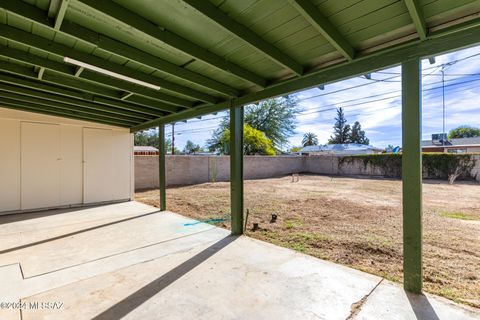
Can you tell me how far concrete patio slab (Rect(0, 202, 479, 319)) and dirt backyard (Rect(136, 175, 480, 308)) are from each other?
0.40m

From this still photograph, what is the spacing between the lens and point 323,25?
1869 millimetres

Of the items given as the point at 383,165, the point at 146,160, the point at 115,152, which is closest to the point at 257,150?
the point at 383,165

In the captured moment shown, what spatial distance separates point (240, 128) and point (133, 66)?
5.59ft

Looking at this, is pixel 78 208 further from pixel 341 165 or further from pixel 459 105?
pixel 459 105

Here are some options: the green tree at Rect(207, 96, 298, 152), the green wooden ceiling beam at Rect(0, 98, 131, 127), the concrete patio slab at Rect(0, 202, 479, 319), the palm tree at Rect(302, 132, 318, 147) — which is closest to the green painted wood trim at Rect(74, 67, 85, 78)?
the concrete patio slab at Rect(0, 202, 479, 319)

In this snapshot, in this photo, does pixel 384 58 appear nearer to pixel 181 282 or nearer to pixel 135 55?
pixel 135 55

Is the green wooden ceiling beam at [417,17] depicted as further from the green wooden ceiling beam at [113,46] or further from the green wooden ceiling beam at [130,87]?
the green wooden ceiling beam at [130,87]

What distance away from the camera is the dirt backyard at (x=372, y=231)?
2.60 m

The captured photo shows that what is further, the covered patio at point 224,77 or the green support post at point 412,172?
the green support post at point 412,172

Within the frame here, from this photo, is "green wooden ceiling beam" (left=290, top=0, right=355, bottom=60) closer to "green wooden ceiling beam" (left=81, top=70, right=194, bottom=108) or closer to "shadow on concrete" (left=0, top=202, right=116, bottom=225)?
"green wooden ceiling beam" (left=81, top=70, right=194, bottom=108)

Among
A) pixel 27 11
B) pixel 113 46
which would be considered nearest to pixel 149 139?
pixel 113 46

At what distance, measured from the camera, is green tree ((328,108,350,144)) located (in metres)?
39.5

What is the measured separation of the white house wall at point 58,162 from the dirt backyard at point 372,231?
1.38 m

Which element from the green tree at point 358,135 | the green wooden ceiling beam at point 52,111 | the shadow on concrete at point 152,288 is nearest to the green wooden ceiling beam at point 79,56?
the shadow on concrete at point 152,288
